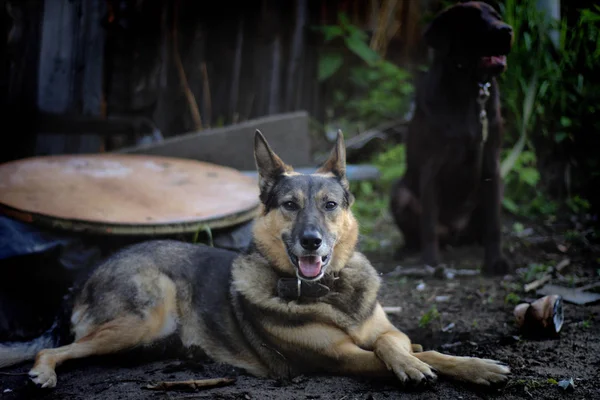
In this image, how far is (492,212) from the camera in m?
5.34

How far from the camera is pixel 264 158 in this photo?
141 inches

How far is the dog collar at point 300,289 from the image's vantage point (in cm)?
329

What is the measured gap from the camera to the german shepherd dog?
10.3 ft

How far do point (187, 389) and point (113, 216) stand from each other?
1811 millimetres

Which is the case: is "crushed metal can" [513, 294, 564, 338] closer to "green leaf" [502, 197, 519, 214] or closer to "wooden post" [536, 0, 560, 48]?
"green leaf" [502, 197, 519, 214]

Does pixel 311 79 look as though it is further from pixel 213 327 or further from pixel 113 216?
pixel 213 327

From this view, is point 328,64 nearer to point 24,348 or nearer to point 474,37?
point 474,37

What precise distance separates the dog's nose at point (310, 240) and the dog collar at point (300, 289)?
0.89 ft

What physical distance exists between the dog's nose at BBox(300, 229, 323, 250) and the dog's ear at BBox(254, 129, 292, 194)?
1.95 ft

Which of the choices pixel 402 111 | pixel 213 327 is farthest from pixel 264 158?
pixel 402 111

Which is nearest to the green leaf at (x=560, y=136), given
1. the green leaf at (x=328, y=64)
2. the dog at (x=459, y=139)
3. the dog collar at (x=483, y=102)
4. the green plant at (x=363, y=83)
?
the dog at (x=459, y=139)

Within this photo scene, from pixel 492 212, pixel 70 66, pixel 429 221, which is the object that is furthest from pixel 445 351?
pixel 70 66

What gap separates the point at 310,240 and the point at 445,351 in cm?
126

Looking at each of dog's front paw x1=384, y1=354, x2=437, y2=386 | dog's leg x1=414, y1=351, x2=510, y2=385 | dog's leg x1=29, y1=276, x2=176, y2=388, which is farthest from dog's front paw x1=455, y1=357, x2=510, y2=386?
dog's leg x1=29, y1=276, x2=176, y2=388
